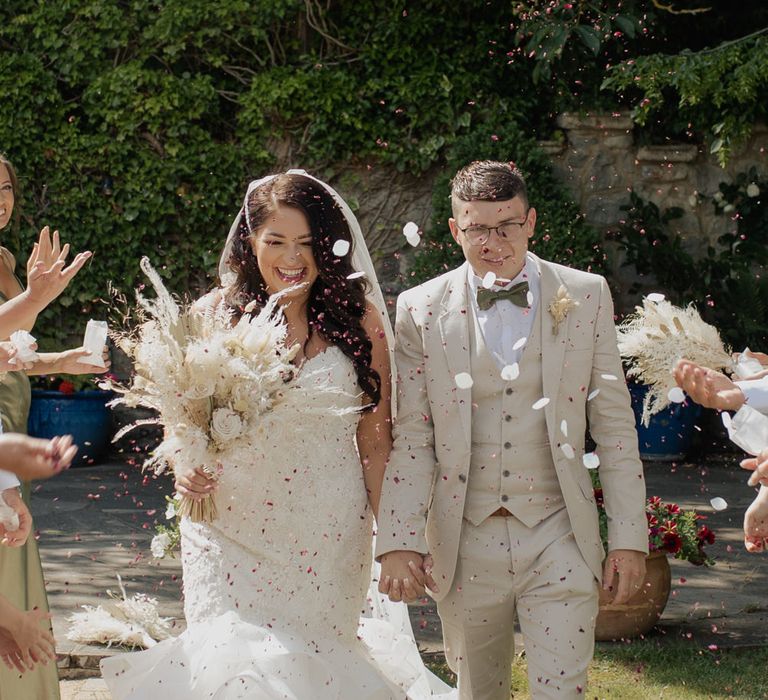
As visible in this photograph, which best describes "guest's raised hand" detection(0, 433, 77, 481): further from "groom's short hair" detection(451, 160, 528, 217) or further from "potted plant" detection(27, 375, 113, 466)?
"potted plant" detection(27, 375, 113, 466)

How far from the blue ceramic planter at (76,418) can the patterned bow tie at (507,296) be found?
22.9ft

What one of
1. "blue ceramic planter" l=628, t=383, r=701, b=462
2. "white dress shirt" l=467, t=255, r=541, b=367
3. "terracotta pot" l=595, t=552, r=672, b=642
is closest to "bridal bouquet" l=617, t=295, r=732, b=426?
"white dress shirt" l=467, t=255, r=541, b=367

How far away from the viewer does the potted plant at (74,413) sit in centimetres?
1045

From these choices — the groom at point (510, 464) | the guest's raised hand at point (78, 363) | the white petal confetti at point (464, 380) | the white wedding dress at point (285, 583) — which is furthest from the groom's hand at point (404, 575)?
the guest's raised hand at point (78, 363)

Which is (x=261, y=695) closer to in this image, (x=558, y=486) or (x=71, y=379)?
(x=558, y=486)

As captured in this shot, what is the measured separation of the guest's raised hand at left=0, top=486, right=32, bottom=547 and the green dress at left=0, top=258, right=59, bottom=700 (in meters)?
1.14

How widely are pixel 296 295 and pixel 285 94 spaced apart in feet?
22.2

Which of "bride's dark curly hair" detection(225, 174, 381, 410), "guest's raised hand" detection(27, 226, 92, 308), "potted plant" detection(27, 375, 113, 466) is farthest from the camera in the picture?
"potted plant" detection(27, 375, 113, 466)

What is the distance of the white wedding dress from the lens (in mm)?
3812

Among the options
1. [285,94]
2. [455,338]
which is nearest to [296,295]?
[455,338]

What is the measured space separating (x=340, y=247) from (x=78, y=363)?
3.43 feet

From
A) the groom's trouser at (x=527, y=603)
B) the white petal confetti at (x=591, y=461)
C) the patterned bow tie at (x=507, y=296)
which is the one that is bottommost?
the groom's trouser at (x=527, y=603)

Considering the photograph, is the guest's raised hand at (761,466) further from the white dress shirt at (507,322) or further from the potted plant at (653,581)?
the potted plant at (653,581)

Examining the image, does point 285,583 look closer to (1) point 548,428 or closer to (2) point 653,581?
(1) point 548,428
